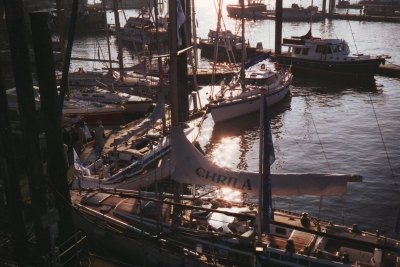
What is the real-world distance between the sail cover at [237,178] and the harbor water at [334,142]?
1.63 meters

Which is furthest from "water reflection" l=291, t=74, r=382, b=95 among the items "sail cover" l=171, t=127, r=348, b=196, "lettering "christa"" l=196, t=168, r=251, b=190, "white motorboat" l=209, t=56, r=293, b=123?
"lettering "christa"" l=196, t=168, r=251, b=190

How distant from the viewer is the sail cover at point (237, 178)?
55.1 ft

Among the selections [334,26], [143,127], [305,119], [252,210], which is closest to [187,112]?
[143,127]

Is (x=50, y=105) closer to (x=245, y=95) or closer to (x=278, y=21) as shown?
(x=245, y=95)

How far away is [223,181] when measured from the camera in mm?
17750

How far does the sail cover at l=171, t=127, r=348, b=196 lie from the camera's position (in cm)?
1680

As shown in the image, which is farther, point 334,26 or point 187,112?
point 334,26

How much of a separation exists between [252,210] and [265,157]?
5.30 m

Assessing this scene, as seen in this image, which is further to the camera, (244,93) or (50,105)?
(244,93)

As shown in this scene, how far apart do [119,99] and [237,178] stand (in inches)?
1092

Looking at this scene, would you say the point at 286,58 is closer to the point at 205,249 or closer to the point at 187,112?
the point at 187,112

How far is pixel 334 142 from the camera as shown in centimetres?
3850

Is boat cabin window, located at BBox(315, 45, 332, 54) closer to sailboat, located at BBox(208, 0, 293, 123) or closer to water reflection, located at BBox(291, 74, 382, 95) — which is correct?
water reflection, located at BBox(291, 74, 382, 95)

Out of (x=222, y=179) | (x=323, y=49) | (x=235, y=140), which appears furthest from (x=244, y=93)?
(x=222, y=179)
